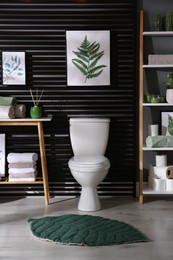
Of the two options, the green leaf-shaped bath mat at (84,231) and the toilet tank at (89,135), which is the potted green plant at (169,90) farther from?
the green leaf-shaped bath mat at (84,231)

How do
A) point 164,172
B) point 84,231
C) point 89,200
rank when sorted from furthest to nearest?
point 164,172, point 89,200, point 84,231

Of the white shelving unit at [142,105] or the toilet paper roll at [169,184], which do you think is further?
the toilet paper roll at [169,184]

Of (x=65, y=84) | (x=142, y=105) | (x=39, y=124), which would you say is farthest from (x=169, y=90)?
(x=39, y=124)

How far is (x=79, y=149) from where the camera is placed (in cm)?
441

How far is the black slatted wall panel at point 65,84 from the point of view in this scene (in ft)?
14.5

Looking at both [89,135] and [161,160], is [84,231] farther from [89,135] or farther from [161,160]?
[161,160]

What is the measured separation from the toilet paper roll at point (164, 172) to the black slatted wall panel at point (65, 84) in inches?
11.2

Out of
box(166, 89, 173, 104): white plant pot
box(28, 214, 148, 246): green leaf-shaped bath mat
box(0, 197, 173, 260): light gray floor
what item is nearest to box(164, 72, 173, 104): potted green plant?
box(166, 89, 173, 104): white plant pot

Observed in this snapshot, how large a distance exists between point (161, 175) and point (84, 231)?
1244 mm

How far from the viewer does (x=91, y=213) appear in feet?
13.4

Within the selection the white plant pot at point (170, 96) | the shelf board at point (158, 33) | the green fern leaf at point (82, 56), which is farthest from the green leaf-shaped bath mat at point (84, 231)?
the shelf board at point (158, 33)

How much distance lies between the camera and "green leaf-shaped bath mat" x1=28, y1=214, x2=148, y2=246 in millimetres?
3332

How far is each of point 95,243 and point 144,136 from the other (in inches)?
64.7

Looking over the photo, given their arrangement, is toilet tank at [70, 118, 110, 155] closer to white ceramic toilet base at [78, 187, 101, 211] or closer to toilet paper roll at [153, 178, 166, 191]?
white ceramic toilet base at [78, 187, 101, 211]
